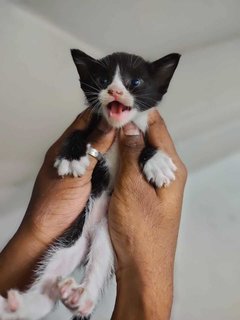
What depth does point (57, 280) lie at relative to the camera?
98 centimetres

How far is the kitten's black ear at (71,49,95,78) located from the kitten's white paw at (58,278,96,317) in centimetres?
40

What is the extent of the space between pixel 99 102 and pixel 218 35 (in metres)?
0.96

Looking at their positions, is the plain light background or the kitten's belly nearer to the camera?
the kitten's belly

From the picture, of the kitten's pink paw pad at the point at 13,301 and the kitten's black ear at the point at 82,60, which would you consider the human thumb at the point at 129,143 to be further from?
the kitten's pink paw pad at the point at 13,301

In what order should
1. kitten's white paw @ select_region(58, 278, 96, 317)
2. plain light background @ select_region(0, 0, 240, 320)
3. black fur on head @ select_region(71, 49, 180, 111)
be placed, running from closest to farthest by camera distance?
1. kitten's white paw @ select_region(58, 278, 96, 317)
2. black fur on head @ select_region(71, 49, 180, 111)
3. plain light background @ select_region(0, 0, 240, 320)

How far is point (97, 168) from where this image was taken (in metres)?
1.09

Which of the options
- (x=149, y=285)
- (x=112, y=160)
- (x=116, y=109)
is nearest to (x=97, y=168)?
(x=112, y=160)

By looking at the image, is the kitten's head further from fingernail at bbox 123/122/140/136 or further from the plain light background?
the plain light background

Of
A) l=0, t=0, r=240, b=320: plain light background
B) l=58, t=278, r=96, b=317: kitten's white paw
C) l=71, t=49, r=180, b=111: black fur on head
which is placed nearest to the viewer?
l=58, t=278, r=96, b=317: kitten's white paw

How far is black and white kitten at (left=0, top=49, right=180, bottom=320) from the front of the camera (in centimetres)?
98

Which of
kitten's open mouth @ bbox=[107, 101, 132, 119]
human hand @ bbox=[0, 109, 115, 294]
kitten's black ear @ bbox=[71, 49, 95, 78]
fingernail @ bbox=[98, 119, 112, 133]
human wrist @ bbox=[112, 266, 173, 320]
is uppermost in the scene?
kitten's black ear @ bbox=[71, 49, 95, 78]

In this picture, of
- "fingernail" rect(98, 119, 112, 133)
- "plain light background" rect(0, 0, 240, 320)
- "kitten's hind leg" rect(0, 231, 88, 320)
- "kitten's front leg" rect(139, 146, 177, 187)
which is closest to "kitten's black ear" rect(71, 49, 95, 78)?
"fingernail" rect(98, 119, 112, 133)

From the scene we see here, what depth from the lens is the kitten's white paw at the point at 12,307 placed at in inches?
37.0

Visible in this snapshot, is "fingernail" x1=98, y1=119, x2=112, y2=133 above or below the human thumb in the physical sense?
above
